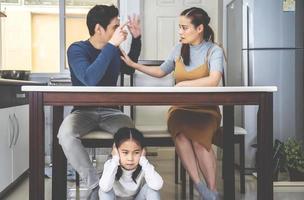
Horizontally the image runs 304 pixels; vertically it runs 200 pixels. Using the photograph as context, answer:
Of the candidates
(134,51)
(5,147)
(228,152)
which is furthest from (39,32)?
(228,152)

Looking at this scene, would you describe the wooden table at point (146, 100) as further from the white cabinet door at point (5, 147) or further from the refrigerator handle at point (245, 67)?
the refrigerator handle at point (245, 67)

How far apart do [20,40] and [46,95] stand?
3.11 metres

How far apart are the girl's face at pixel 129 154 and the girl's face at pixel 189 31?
836mm

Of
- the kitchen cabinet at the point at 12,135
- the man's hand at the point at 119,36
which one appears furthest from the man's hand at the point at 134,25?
the kitchen cabinet at the point at 12,135

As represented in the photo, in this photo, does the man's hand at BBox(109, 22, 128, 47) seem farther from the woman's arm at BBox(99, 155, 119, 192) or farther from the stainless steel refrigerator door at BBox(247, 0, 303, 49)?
the stainless steel refrigerator door at BBox(247, 0, 303, 49)

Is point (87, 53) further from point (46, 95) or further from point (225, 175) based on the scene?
point (225, 175)

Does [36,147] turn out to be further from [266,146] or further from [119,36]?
[266,146]

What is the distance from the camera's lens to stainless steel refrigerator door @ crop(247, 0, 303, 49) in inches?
146

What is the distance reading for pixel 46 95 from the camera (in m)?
1.81

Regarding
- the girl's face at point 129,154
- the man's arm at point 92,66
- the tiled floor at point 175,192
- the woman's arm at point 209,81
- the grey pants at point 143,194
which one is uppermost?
the man's arm at point 92,66

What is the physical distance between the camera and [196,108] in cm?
240

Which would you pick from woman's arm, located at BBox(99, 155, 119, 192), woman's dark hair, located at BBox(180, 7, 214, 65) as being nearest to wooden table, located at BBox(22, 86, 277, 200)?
woman's arm, located at BBox(99, 155, 119, 192)

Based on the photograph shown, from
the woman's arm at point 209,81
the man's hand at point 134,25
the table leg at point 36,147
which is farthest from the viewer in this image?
the man's hand at point 134,25

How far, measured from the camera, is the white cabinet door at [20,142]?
322cm
